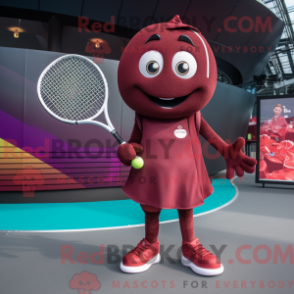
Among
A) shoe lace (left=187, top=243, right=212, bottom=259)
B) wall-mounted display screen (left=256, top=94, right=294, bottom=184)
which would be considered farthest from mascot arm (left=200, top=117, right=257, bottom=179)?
wall-mounted display screen (left=256, top=94, right=294, bottom=184)

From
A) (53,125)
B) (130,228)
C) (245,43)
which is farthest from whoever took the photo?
(245,43)

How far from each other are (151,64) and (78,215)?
1962 mm

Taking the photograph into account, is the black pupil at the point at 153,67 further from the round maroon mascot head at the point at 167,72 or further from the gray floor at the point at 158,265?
the gray floor at the point at 158,265

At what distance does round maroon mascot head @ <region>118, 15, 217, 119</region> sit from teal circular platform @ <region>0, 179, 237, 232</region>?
1.33 metres

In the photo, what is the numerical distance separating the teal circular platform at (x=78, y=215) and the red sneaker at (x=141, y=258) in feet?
2.48

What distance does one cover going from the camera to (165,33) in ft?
5.05

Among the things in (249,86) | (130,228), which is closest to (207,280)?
(130,228)

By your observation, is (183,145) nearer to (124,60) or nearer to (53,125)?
(124,60)

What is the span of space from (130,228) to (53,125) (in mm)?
1792

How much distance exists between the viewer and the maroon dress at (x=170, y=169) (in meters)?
1.52

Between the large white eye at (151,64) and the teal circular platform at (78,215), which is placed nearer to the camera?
the large white eye at (151,64)

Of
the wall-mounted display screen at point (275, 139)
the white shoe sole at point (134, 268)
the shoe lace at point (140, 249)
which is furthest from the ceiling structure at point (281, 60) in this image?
the white shoe sole at point (134, 268)

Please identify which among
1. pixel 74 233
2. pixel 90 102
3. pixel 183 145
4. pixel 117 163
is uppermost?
pixel 90 102

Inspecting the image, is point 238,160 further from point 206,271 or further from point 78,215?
point 78,215
